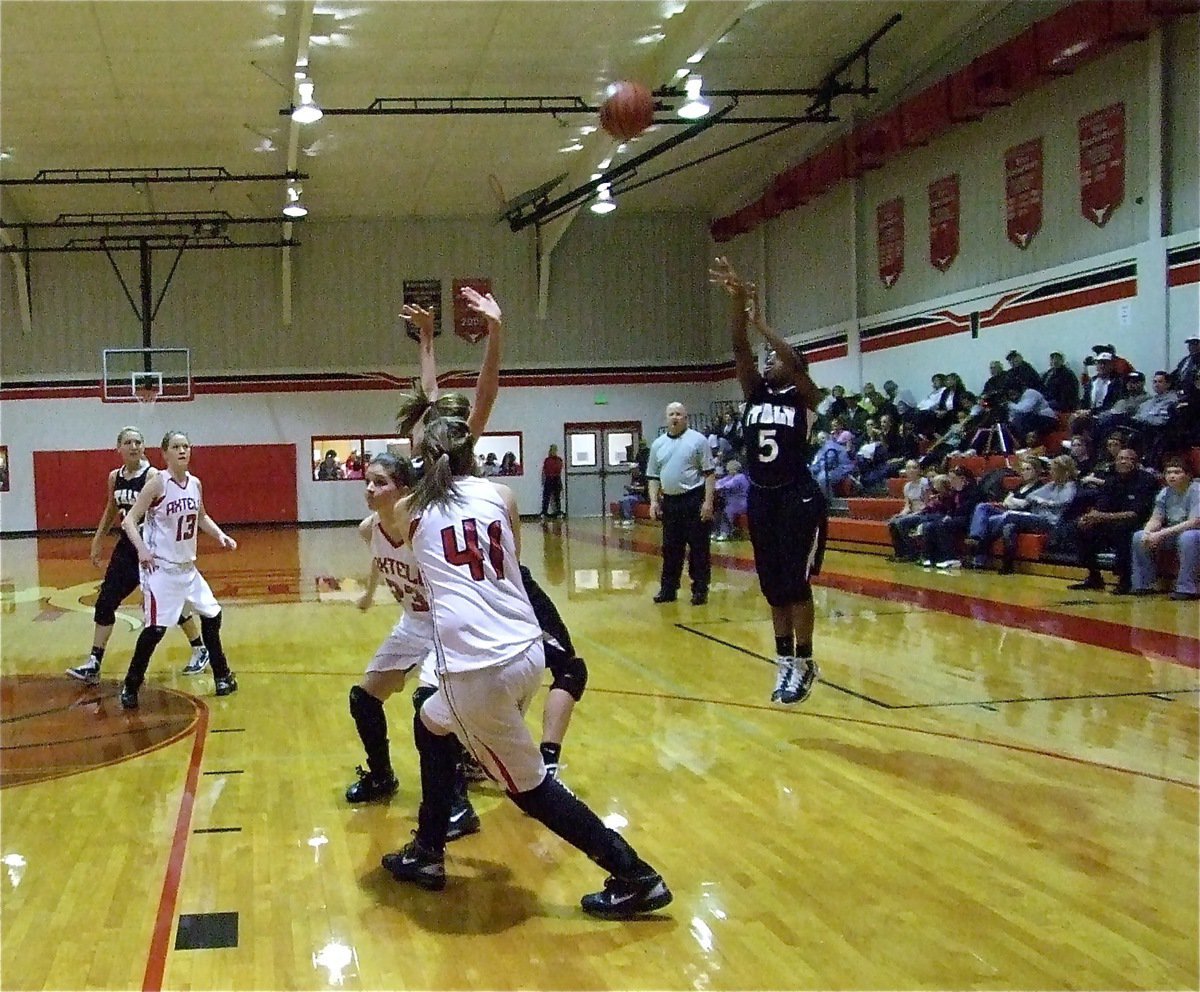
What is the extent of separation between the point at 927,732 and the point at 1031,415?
33.8ft

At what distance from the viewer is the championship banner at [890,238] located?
20.1 m

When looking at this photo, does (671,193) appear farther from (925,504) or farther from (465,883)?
(465,883)

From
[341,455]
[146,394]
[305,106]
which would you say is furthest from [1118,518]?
[341,455]

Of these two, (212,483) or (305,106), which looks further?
(212,483)

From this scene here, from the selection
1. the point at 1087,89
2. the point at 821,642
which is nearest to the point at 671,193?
the point at 1087,89

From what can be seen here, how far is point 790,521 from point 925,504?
29.6 ft

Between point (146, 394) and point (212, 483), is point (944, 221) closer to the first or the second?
point (146, 394)

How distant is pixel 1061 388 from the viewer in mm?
15070

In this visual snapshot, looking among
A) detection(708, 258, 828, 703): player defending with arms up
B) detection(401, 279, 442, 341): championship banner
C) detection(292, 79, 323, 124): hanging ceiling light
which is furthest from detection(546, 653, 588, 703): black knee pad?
detection(401, 279, 442, 341): championship banner

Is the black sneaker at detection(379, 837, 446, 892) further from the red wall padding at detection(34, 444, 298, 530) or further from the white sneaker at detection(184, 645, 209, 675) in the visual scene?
the red wall padding at detection(34, 444, 298, 530)

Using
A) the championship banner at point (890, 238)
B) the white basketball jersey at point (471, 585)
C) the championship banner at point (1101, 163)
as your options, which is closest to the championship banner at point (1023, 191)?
the championship banner at point (1101, 163)

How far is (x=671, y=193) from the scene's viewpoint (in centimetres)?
2673

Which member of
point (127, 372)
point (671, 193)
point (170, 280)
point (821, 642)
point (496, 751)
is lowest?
point (821, 642)

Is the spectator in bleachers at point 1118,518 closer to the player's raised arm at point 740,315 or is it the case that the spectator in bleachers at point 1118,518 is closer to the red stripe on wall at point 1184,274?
the red stripe on wall at point 1184,274
